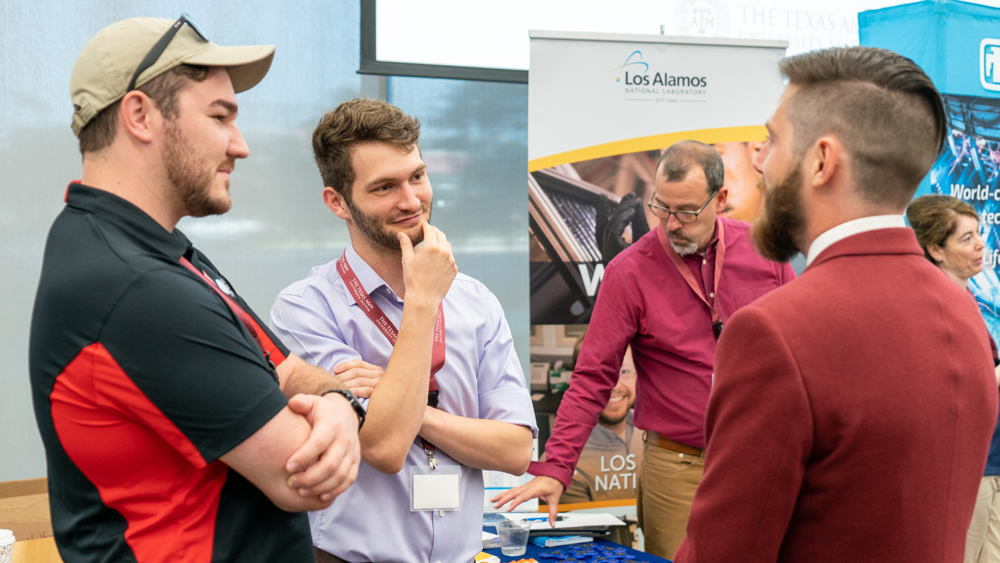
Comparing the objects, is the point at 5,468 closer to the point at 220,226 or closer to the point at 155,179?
the point at 220,226

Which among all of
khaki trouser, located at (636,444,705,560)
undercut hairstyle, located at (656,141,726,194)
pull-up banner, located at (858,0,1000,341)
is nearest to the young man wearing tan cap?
khaki trouser, located at (636,444,705,560)

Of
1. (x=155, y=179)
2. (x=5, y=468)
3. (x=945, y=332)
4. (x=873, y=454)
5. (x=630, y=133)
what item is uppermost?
(x=630, y=133)

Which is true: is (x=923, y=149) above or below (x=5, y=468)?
above

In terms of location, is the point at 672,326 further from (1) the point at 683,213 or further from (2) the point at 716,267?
(1) the point at 683,213

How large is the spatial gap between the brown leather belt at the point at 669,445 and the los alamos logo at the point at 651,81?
75.2 inches

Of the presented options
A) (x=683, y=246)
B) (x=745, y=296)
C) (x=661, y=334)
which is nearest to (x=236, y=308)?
(x=661, y=334)

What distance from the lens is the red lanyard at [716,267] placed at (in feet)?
8.75

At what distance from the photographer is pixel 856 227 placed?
110 centimetres

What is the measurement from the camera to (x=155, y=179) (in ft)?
3.57

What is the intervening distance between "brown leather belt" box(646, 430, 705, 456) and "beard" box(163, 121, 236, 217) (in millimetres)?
2004

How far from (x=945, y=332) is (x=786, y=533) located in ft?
1.25

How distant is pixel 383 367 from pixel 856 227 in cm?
103

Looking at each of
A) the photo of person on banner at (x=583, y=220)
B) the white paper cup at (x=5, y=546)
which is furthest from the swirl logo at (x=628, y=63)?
the white paper cup at (x=5, y=546)

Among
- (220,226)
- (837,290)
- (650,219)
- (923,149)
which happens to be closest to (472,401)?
(837,290)
